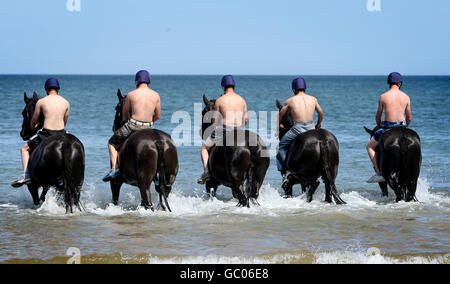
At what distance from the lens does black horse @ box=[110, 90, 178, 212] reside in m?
10.5

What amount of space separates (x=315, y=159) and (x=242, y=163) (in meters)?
1.36

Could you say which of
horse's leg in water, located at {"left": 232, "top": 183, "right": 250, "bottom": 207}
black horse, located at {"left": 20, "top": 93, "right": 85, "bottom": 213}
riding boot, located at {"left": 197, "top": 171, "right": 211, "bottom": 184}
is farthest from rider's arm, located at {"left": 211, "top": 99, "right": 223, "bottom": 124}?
black horse, located at {"left": 20, "top": 93, "right": 85, "bottom": 213}

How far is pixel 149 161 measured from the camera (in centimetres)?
1048

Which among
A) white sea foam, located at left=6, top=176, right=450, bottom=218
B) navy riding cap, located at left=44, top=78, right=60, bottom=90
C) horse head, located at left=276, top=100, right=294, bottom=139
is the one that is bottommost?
white sea foam, located at left=6, top=176, right=450, bottom=218

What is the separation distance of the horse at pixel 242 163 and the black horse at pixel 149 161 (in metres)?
1.04

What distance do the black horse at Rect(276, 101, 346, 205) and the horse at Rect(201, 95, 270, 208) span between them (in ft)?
2.31

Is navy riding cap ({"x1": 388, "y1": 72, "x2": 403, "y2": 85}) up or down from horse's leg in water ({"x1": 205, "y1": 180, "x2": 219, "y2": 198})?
up

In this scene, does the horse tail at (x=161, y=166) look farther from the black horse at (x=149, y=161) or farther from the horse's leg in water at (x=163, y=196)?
the horse's leg in water at (x=163, y=196)

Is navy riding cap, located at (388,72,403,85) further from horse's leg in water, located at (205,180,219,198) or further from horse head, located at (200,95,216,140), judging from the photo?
horse's leg in water, located at (205,180,219,198)

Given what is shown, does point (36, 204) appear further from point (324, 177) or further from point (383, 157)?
point (383, 157)
